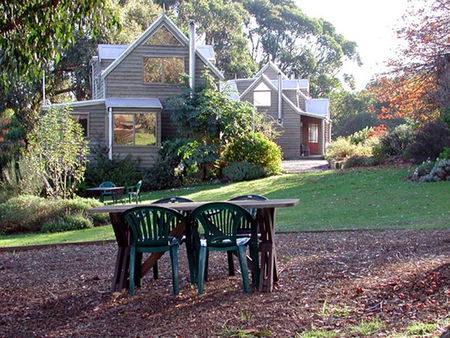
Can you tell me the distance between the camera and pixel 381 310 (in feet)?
17.9

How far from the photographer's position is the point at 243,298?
6305 mm

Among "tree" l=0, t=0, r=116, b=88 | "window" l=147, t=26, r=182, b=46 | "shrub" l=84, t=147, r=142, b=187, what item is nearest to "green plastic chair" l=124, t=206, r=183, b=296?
"tree" l=0, t=0, r=116, b=88

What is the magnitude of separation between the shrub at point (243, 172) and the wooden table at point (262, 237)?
18.3 meters

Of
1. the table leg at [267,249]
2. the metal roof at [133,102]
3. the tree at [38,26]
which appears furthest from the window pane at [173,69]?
the table leg at [267,249]

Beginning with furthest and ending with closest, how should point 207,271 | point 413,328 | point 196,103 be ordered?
point 196,103, point 207,271, point 413,328

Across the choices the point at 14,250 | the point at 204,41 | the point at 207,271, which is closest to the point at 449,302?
the point at 207,271

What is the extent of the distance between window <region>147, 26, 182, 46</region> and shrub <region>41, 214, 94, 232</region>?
46.1 feet

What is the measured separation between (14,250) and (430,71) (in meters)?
17.8

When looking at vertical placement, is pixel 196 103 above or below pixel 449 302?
above

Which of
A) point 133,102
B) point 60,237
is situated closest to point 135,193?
point 60,237

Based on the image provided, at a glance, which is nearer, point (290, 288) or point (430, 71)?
point (290, 288)

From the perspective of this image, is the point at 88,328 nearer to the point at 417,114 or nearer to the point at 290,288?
the point at 290,288

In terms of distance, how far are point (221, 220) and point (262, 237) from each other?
591 mm

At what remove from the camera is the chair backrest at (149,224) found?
21.2 ft
